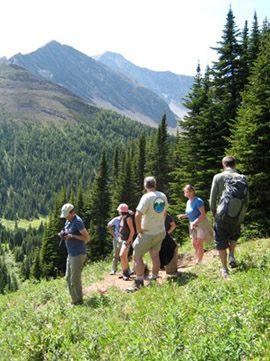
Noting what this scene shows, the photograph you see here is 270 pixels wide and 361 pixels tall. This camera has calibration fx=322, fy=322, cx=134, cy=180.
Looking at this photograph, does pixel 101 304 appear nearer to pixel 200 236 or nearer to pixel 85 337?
pixel 85 337

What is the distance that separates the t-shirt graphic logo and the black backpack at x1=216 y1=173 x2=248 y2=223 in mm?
1449

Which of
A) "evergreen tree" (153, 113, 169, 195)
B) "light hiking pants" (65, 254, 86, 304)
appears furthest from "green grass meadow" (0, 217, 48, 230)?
"light hiking pants" (65, 254, 86, 304)

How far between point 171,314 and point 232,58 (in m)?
24.5

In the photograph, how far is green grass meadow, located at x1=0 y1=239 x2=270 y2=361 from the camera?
13.4 feet

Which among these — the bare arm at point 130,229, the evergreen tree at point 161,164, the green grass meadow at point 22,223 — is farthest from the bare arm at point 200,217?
the green grass meadow at point 22,223

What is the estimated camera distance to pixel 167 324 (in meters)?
5.14

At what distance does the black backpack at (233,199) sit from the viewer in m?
6.85

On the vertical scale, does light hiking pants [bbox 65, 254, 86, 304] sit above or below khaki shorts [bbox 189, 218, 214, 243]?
below

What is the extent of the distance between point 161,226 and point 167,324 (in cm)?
309

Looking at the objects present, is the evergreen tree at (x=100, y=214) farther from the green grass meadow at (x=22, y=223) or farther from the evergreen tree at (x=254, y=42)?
the green grass meadow at (x=22, y=223)

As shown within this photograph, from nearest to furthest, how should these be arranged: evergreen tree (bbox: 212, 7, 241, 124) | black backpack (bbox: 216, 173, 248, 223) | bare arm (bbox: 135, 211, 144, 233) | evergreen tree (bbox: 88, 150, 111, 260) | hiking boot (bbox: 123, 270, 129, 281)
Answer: black backpack (bbox: 216, 173, 248, 223) → bare arm (bbox: 135, 211, 144, 233) → hiking boot (bbox: 123, 270, 129, 281) → evergreen tree (bbox: 212, 7, 241, 124) → evergreen tree (bbox: 88, 150, 111, 260)

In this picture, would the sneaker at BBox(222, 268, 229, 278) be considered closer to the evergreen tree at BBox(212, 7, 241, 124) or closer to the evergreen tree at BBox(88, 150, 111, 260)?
the evergreen tree at BBox(212, 7, 241, 124)

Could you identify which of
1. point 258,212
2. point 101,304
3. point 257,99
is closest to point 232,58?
point 257,99

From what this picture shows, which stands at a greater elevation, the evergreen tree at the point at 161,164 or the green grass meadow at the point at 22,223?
the evergreen tree at the point at 161,164
